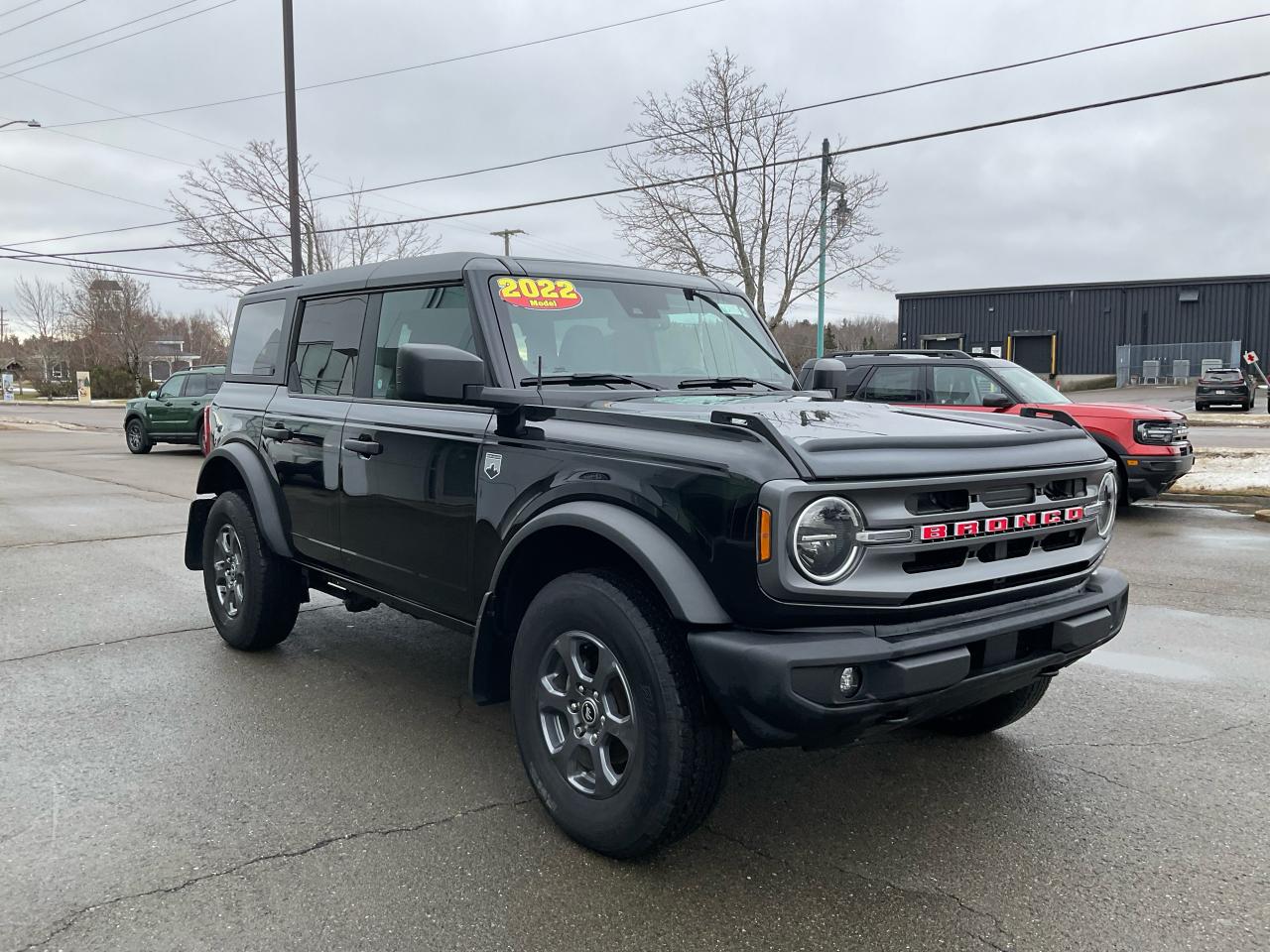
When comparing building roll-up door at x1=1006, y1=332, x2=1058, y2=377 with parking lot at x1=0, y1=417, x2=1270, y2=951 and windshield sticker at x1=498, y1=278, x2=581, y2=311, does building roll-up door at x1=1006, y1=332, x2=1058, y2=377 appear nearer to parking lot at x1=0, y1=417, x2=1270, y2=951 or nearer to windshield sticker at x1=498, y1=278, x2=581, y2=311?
parking lot at x1=0, y1=417, x2=1270, y2=951

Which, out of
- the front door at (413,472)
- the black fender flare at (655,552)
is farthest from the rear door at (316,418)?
the black fender flare at (655,552)

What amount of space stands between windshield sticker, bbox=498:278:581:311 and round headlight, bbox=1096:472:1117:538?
2149 mm

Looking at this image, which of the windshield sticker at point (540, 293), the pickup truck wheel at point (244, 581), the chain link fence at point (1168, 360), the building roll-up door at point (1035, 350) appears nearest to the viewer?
the windshield sticker at point (540, 293)

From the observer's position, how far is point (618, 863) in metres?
2.92

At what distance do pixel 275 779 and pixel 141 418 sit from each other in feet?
58.7

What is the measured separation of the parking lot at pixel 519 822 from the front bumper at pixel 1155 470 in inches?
197

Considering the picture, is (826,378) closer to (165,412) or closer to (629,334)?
(629,334)

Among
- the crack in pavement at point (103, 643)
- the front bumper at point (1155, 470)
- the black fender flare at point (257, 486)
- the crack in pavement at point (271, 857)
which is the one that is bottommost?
the crack in pavement at point (271, 857)

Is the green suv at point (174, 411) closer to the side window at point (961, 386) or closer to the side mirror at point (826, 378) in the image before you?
the side window at point (961, 386)

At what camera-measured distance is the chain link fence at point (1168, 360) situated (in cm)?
4269

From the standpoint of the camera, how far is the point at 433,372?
326 centimetres

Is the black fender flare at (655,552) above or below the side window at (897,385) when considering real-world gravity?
below

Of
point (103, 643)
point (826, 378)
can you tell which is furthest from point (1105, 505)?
point (103, 643)

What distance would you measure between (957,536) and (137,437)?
2015 centimetres
